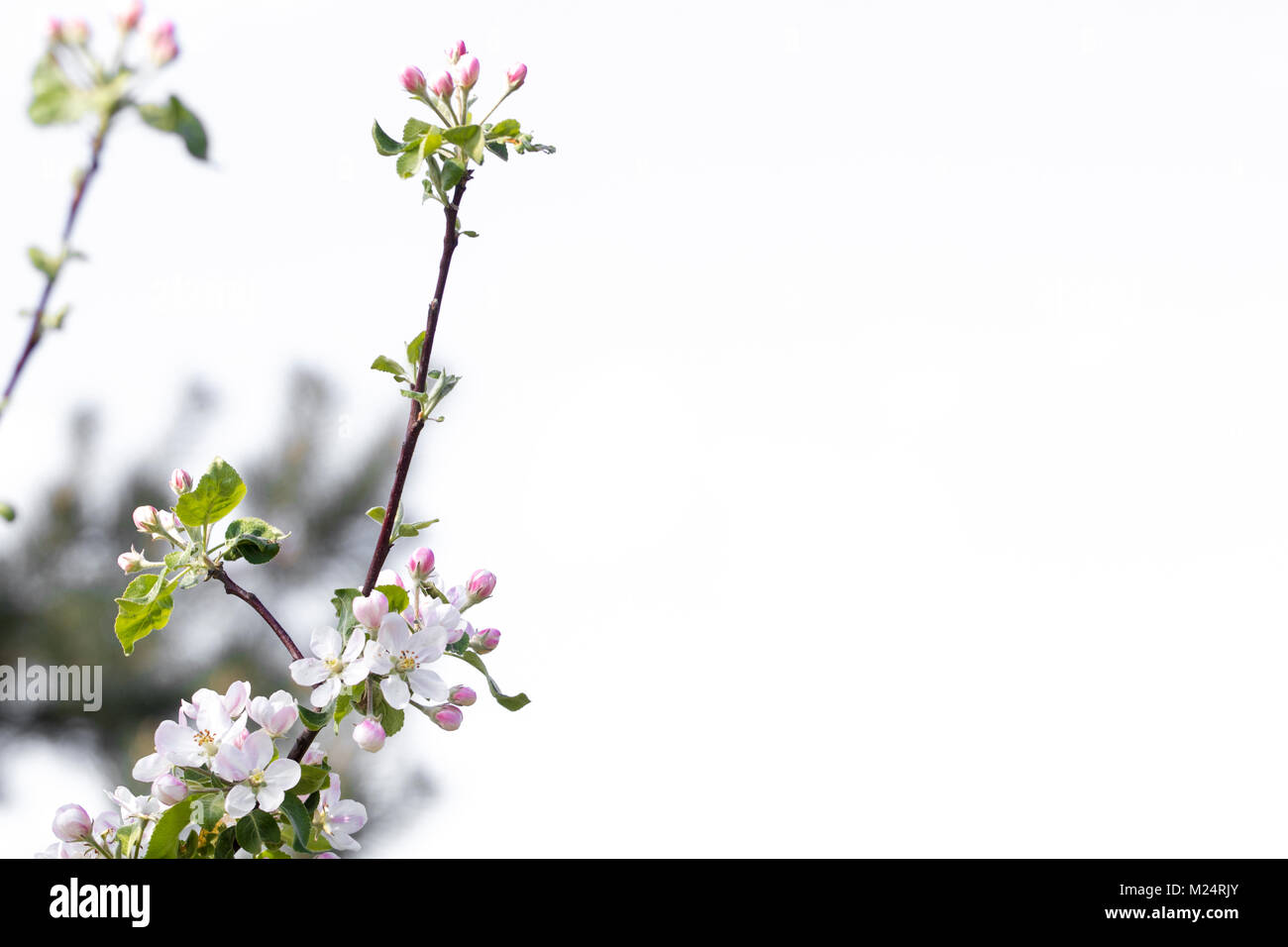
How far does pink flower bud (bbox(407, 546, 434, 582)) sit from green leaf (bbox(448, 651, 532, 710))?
7 centimetres

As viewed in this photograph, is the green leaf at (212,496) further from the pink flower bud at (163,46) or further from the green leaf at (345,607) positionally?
the pink flower bud at (163,46)

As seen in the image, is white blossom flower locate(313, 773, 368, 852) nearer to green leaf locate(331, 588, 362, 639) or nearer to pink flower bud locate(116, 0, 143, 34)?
green leaf locate(331, 588, 362, 639)

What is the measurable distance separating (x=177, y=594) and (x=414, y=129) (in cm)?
562

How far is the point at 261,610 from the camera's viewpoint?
830 millimetres

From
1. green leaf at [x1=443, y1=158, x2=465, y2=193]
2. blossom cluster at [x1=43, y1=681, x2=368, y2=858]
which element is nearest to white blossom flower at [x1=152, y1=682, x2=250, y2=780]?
blossom cluster at [x1=43, y1=681, x2=368, y2=858]

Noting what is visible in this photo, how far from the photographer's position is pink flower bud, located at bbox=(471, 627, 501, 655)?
886mm

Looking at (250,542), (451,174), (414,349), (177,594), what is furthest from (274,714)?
(177,594)

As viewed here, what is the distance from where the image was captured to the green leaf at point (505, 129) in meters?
0.86

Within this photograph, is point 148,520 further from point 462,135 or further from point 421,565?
point 462,135

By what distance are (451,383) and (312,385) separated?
6742 millimetres
